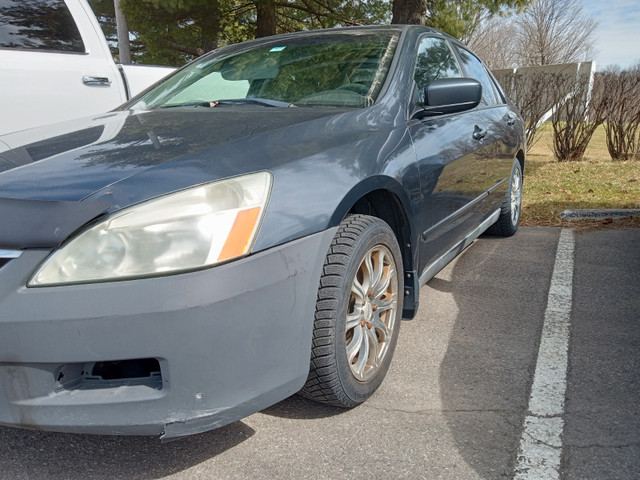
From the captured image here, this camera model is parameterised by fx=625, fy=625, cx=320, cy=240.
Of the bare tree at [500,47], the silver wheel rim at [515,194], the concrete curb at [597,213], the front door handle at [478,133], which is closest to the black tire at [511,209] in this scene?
the silver wheel rim at [515,194]

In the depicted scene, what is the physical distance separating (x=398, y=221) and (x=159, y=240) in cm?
124

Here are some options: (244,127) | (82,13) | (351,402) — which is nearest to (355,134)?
(244,127)

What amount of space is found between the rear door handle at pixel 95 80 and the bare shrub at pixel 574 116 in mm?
7952

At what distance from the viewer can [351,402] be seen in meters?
2.38

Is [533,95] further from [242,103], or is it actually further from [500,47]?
[500,47]

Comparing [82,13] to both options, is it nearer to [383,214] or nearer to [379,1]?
[383,214]

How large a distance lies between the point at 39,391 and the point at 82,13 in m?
3.85

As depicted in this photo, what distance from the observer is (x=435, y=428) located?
7.64ft

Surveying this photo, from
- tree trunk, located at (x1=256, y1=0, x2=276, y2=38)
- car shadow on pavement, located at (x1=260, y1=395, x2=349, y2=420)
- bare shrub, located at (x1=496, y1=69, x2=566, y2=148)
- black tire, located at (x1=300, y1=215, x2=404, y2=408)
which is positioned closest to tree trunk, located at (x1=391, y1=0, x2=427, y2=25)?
bare shrub, located at (x1=496, y1=69, x2=566, y2=148)

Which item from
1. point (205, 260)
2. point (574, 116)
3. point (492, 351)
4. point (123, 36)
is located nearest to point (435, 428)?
point (492, 351)

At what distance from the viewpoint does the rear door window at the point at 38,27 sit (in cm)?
430

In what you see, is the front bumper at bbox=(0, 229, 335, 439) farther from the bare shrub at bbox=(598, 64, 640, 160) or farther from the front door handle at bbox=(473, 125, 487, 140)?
the bare shrub at bbox=(598, 64, 640, 160)

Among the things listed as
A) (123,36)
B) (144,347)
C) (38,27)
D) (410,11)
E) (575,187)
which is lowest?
(575,187)

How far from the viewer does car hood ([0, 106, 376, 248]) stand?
183 cm
